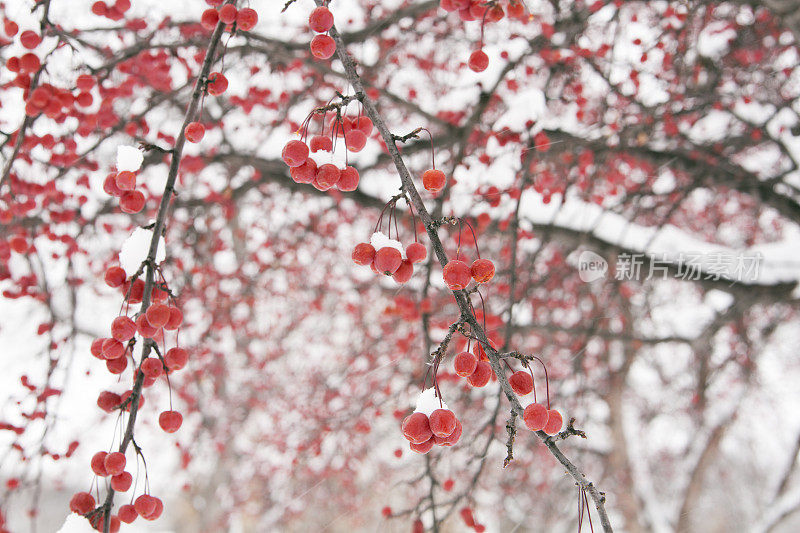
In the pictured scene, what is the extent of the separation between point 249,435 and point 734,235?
22.7 feet

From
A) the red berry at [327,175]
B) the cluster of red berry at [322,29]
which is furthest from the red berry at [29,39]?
the red berry at [327,175]

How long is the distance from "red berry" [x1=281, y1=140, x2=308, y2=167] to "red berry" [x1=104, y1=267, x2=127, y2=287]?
20.7 inches

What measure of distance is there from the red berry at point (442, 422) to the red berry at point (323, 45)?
2.76 feet

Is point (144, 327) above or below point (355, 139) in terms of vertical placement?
below

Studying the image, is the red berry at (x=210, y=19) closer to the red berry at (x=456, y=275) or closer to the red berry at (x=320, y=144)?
the red berry at (x=320, y=144)

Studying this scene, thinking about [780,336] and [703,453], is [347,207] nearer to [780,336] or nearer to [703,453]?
[703,453]

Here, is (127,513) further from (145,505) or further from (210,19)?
(210,19)

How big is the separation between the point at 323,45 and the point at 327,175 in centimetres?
32

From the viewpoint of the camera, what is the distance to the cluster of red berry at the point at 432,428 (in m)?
1.01

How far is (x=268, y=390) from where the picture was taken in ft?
20.9

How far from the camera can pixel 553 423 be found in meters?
1.06

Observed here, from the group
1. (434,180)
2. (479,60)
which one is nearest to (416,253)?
(434,180)

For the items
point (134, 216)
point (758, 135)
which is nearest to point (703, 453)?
point (758, 135)

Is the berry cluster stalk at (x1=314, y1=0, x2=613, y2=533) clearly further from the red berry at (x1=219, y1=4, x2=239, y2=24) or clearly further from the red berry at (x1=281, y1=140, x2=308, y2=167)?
the red berry at (x1=219, y1=4, x2=239, y2=24)
